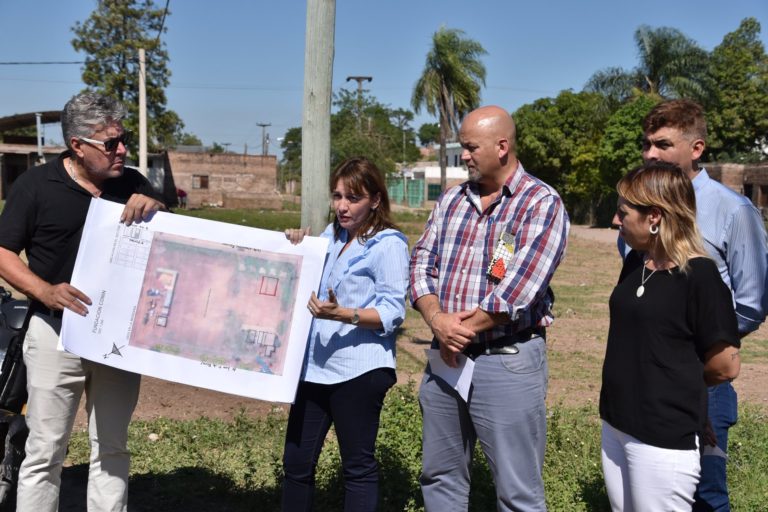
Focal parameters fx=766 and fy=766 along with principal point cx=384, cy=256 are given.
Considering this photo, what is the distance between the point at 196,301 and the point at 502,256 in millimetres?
1338

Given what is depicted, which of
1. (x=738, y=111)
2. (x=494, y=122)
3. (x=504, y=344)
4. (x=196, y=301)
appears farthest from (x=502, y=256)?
(x=738, y=111)

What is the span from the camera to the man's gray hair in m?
3.22

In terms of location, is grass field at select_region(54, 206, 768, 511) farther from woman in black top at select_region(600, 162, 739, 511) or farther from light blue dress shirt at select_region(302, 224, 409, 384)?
woman in black top at select_region(600, 162, 739, 511)

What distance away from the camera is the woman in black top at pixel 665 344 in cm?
273

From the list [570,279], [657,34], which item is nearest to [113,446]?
[570,279]

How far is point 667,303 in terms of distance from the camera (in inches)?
109

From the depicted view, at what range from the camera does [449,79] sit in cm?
3872

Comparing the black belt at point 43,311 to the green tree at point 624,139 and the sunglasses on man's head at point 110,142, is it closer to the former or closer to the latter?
the sunglasses on man's head at point 110,142

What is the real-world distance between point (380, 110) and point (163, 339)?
39.8 meters

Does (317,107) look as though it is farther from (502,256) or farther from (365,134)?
(365,134)

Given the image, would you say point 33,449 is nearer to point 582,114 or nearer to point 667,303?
point 667,303

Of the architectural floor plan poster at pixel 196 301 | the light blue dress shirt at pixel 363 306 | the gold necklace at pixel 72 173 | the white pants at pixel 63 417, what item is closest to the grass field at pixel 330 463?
the white pants at pixel 63 417

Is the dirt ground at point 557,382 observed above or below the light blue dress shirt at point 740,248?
below

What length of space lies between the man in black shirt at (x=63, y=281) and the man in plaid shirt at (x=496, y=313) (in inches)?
53.6
